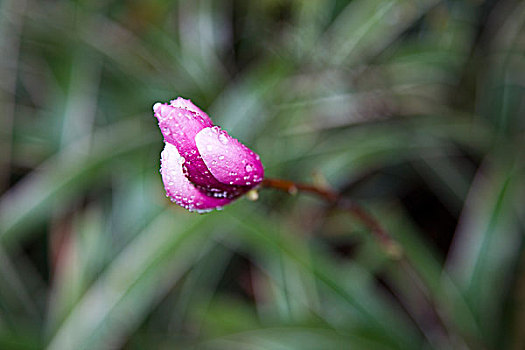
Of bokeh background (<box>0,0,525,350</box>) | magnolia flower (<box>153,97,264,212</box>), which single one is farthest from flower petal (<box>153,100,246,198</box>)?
bokeh background (<box>0,0,525,350</box>)

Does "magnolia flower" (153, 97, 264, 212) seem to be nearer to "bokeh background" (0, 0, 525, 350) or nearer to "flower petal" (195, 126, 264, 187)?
"flower petal" (195, 126, 264, 187)

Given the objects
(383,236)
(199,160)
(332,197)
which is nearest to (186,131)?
(199,160)

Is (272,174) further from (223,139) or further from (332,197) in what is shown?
(223,139)

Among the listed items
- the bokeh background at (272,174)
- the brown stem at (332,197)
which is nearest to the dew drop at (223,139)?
the brown stem at (332,197)

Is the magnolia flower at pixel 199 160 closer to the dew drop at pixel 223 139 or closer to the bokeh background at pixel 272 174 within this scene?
the dew drop at pixel 223 139

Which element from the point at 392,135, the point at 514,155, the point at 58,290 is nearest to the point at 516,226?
the point at 514,155

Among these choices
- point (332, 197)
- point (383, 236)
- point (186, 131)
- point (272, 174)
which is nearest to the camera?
point (186, 131)

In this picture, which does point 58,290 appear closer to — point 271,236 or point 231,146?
point 271,236
